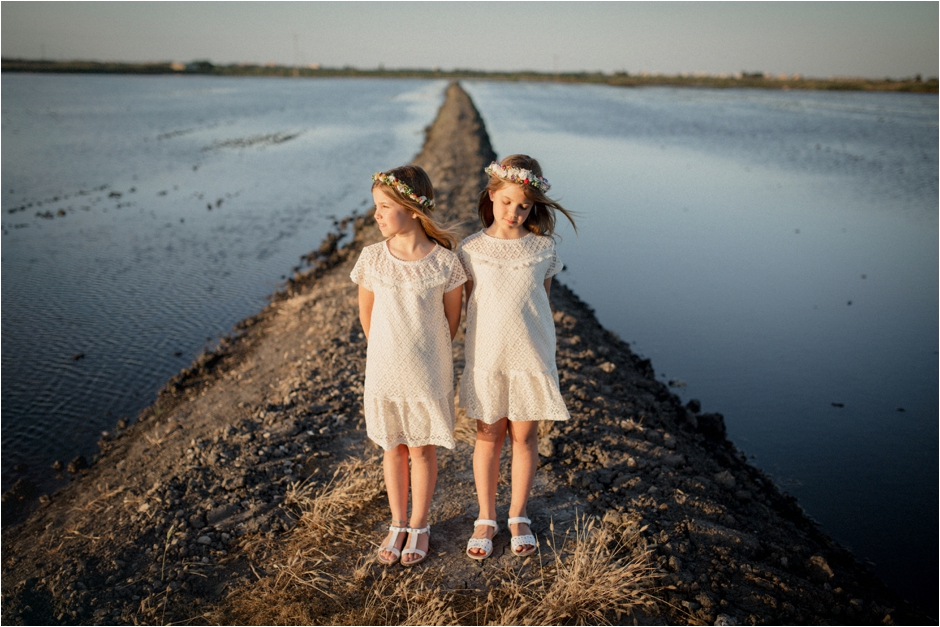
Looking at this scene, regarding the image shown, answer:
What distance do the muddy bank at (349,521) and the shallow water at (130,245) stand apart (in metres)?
0.92

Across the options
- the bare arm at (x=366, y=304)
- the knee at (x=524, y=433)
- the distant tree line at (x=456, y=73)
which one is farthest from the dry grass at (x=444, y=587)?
the distant tree line at (x=456, y=73)

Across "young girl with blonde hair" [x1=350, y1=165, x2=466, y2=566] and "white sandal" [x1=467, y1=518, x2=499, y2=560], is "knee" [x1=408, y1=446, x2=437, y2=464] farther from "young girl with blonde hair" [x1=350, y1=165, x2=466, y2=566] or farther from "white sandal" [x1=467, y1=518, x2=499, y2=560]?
"white sandal" [x1=467, y1=518, x2=499, y2=560]

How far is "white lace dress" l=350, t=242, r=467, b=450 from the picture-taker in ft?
9.36

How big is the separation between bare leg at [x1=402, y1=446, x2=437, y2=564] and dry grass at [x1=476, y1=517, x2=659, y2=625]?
0.44 m

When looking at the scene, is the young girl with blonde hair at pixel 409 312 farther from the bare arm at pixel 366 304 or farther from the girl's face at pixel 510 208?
the girl's face at pixel 510 208

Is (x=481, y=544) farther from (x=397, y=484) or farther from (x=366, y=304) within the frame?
(x=366, y=304)

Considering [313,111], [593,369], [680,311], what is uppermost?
[593,369]

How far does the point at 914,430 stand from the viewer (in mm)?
5312

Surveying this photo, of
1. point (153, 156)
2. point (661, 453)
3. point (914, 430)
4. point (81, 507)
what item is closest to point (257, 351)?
point (81, 507)

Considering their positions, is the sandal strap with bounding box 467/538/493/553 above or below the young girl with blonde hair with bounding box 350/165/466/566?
below

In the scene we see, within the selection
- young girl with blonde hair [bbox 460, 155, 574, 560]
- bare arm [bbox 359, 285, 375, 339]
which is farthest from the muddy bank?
bare arm [bbox 359, 285, 375, 339]

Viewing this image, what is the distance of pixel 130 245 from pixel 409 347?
8980 millimetres

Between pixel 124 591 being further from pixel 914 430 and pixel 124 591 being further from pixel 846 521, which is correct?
pixel 914 430

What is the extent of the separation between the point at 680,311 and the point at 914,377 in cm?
244
